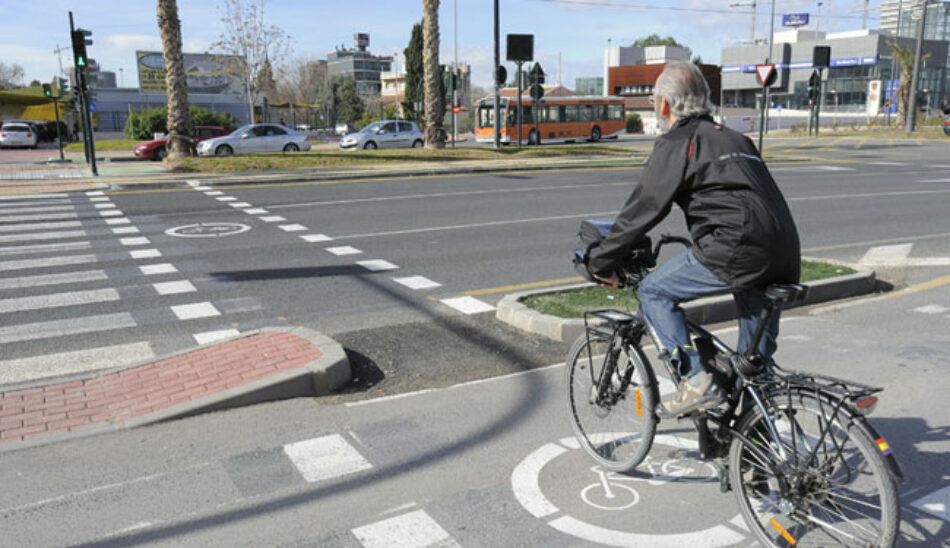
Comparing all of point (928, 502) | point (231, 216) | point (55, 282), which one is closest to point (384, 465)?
point (928, 502)

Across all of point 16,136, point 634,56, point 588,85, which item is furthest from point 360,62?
point 16,136

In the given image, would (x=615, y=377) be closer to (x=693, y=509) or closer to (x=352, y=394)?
(x=693, y=509)

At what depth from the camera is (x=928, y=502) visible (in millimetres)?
3506

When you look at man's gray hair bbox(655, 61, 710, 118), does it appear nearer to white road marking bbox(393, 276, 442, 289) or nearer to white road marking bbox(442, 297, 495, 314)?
white road marking bbox(442, 297, 495, 314)

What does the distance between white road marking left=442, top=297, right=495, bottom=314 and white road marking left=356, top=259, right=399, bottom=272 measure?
5.75 feet

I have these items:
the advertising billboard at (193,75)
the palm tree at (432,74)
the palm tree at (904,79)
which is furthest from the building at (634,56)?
the palm tree at (432,74)

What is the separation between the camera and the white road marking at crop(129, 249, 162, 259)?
9.95 metres

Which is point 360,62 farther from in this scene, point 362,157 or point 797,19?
point 362,157

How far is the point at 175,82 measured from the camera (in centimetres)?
2259

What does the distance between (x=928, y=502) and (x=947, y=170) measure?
75.4 ft

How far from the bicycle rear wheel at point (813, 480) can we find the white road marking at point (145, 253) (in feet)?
28.5

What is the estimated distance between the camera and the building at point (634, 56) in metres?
93.3

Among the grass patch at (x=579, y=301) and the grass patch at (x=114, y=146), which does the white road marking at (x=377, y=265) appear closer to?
the grass patch at (x=579, y=301)

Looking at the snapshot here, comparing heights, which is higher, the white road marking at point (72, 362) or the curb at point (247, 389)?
the curb at point (247, 389)
